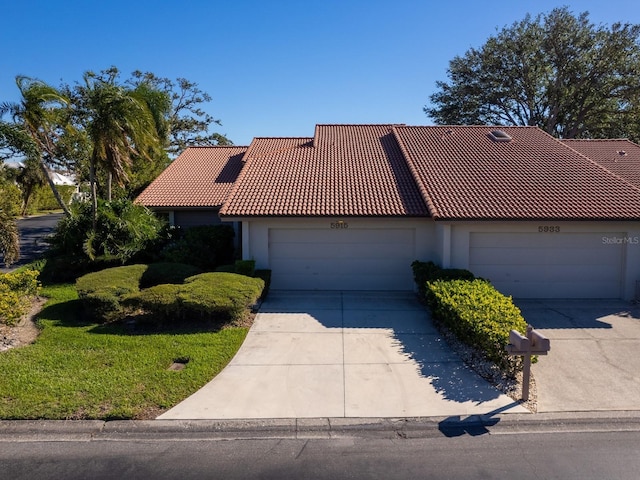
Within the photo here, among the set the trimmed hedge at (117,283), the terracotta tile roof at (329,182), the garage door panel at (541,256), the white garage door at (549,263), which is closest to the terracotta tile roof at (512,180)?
→ the terracotta tile roof at (329,182)

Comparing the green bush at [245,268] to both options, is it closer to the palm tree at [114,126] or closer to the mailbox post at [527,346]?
the palm tree at [114,126]

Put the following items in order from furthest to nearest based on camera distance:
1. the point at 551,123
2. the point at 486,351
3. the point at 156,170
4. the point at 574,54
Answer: the point at 551,123, the point at 574,54, the point at 156,170, the point at 486,351

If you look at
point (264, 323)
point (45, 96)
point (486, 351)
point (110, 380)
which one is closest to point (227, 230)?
point (264, 323)

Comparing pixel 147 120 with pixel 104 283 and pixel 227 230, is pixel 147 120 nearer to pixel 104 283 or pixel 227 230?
pixel 227 230

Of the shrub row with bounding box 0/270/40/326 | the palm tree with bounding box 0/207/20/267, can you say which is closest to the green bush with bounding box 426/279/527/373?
the shrub row with bounding box 0/270/40/326

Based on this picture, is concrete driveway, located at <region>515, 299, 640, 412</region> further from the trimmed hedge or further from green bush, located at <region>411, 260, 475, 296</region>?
the trimmed hedge
